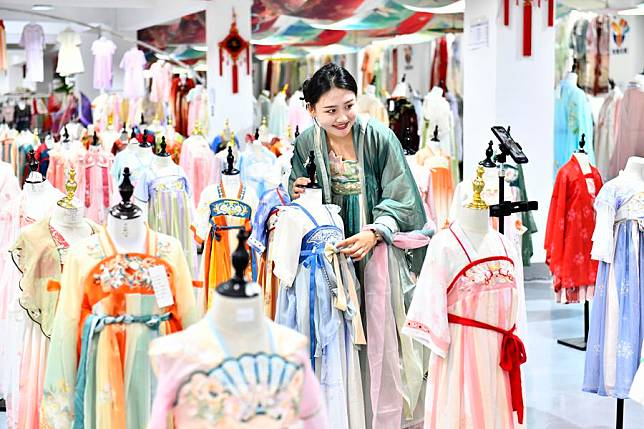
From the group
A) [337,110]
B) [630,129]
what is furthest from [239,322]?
[630,129]

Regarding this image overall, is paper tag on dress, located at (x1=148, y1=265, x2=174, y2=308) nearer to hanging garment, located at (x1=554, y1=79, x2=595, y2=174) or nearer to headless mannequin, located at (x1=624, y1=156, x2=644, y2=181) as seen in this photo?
headless mannequin, located at (x1=624, y1=156, x2=644, y2=181)

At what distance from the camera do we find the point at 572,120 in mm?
9820

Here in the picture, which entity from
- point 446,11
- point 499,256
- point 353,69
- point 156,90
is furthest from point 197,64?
point 499,256

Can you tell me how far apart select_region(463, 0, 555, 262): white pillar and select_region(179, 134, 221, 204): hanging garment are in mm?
2188

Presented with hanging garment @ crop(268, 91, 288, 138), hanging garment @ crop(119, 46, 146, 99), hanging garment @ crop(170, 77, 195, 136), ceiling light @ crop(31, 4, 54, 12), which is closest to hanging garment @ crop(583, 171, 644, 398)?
hanging garment @ crop(268, 91, 288, 138)

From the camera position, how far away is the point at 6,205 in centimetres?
575

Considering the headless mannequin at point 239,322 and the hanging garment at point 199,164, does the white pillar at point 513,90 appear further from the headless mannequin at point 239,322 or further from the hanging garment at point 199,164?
the headless mannequin at point 239,322

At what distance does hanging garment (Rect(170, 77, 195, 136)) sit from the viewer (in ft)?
46.0

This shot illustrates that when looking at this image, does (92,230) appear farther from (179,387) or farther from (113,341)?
(179,387)

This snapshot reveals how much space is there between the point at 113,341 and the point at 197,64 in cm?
1064

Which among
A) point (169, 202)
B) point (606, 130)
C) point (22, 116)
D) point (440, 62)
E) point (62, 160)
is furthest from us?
point (22, 116)

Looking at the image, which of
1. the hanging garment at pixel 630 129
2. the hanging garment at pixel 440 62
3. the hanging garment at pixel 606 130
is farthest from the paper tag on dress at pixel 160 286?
the hanging garment at pixel 440 62

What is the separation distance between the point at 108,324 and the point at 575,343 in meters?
4.40

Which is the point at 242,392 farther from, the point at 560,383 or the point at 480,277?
the point at 560,383
